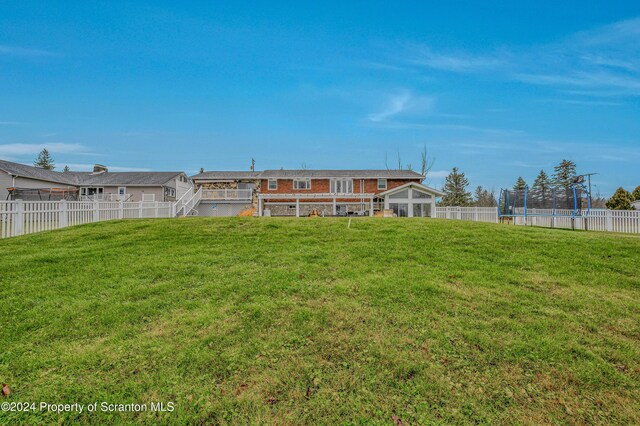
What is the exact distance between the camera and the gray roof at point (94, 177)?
3146cm

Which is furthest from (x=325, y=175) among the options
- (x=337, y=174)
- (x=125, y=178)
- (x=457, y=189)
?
(x=457, y=189)

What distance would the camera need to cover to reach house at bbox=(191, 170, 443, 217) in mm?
31516

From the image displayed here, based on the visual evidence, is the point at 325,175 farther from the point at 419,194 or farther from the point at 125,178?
the point at 125,178

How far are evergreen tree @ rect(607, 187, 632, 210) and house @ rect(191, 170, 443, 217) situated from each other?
23066mm

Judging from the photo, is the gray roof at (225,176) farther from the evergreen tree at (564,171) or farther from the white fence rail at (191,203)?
the evergreen tree at (564,171)

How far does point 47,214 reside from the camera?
10719 mm

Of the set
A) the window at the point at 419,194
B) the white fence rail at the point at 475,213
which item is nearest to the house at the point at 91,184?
the window at the point at 419,194


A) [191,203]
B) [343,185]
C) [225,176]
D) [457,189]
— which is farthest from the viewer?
[457,189]

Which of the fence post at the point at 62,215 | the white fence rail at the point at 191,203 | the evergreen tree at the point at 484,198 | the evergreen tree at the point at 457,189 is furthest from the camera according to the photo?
the evergreen tree at the point at 484,198

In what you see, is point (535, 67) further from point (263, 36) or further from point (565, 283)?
point (565, 283)

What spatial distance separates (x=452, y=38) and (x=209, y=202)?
2656 cm

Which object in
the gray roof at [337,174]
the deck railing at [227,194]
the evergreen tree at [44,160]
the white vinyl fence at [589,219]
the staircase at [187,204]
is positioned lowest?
the white vinyl fence at [589,219]

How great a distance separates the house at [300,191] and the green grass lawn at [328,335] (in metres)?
24.4

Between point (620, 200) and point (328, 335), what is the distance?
4605 cm
